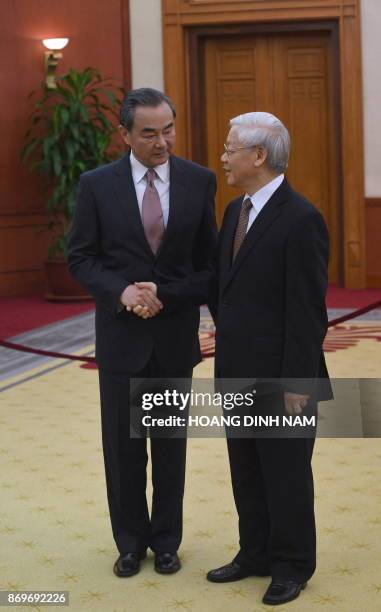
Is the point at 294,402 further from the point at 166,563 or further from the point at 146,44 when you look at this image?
the point at 146,44

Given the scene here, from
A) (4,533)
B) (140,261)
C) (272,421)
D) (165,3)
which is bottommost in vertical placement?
(4,533)

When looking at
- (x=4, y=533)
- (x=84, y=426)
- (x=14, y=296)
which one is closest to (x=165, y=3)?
(x=14, y=296)

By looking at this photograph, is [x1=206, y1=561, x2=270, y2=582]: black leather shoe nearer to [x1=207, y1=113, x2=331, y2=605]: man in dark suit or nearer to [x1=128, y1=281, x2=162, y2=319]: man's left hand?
[x1=207, y1=113, x2=331, y2=605]: man in dark suit

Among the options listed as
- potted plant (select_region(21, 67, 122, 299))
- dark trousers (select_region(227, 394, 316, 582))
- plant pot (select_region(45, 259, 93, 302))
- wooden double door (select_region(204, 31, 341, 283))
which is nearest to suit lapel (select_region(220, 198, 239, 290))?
dark trousers (select_region(227, 394, 316, 582))

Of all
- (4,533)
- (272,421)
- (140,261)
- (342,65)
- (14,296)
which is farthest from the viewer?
(14,296)

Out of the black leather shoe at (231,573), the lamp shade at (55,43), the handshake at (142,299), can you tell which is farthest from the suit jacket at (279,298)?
the lamp shade at (55,43)

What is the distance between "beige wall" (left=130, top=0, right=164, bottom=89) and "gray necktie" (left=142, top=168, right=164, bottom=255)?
701 cm

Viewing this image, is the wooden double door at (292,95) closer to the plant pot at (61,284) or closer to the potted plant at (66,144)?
the potted plant at (66,144)

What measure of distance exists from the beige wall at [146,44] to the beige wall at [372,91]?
1879 mm

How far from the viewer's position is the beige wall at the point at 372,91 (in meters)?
9.82

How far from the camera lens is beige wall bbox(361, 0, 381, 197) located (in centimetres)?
982

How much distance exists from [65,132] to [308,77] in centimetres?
231

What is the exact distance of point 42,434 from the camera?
A: 5.48 m

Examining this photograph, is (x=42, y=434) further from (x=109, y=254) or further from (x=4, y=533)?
(x=109, y=254)
